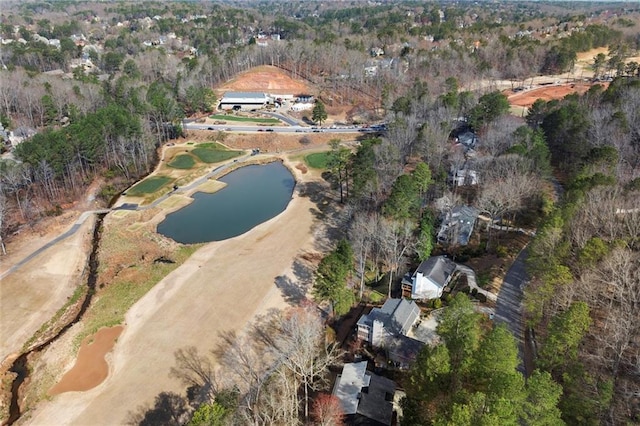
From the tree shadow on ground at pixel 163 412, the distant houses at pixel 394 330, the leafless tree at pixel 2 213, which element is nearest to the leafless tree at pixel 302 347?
the distant houses at pixel 394 330

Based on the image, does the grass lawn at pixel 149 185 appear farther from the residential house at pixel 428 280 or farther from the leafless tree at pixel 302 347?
the residential house at pixel 428 280

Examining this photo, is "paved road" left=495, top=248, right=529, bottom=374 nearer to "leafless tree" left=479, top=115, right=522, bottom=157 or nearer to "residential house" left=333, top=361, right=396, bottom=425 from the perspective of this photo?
"residential house" left=333, top=361, right=396, bottom=425

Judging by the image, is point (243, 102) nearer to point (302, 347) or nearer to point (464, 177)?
point (464, 177)

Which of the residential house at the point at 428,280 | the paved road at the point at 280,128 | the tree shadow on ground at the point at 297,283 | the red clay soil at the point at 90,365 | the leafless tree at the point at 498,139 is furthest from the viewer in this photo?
the paved road at the point at 280,128

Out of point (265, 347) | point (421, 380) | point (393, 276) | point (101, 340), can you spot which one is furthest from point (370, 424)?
point (101, 340)

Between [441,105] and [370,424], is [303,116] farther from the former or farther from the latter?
[370,424]

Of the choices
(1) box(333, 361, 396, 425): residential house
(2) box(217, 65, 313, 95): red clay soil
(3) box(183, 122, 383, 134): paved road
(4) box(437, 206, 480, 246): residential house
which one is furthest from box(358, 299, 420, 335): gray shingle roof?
(2) box(217, 65, 313, 95): red clay soil
